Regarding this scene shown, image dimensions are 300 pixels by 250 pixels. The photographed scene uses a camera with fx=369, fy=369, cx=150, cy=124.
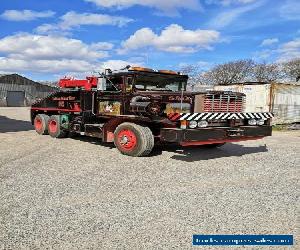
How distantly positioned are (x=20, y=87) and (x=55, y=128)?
125 feet

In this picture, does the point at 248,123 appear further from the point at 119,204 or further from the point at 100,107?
the point at 119,204

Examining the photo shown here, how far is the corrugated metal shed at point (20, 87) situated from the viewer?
150ft

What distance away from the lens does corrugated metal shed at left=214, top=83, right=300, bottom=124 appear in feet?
67.0

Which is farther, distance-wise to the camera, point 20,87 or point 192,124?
point 20,87

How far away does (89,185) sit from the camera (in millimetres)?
6293

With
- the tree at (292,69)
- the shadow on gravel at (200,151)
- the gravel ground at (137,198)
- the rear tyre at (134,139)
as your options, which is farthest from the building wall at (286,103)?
the tree at (292,69)

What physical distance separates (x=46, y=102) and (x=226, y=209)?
9.93 m

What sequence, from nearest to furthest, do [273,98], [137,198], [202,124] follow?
[137,198]
[202,124]
[273,98]

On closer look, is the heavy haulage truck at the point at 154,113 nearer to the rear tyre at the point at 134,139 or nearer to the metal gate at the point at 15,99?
the rear tyre at the point at 134,139

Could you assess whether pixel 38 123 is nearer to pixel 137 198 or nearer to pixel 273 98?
pixel 137 198

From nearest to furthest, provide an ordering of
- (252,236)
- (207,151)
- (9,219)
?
1. (252,236)
2. (9,219)
3. (207,151)

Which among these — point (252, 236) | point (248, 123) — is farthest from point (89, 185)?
point (248, 123)

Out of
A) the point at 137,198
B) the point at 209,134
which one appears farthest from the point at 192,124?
the point at 137,198

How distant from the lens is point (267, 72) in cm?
5509
